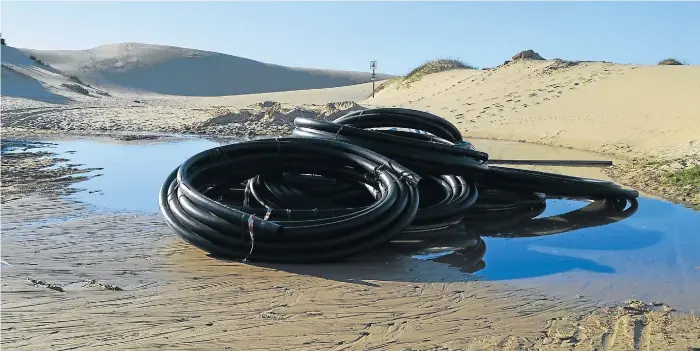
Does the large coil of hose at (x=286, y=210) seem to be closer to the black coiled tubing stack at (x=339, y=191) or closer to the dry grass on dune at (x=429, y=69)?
the black coiled tubing stack at (x=339, y=191)

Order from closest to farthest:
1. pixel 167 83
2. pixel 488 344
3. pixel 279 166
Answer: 1. pixel 488 344
2. pixel 279 166
3. pixel 167 83

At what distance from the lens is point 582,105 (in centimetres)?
1798

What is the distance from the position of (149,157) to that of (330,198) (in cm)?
577

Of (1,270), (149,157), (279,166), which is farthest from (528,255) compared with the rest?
(149,157)

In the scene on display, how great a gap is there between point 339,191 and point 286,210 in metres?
1.34

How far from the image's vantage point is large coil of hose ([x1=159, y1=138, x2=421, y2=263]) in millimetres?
4902

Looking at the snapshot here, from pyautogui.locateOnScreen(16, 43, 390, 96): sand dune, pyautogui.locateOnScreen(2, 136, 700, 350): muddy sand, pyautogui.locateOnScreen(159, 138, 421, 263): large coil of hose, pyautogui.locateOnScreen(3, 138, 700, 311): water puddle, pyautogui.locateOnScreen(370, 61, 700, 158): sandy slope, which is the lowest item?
pyautogui.locateOnScreen(2, 136, 700, 350): muddy sand

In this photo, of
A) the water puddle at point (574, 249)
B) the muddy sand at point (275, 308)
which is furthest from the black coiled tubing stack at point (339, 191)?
the water puddle at point (574, 249)

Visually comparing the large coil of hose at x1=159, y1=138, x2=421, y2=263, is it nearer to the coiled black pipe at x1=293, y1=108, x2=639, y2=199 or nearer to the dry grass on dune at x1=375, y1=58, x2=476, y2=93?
the coiled black pipe at x1=293, y1=108, x2=639, y2=199

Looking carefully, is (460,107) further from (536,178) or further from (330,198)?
(330,198)

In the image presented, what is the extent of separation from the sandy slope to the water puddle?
5.38m

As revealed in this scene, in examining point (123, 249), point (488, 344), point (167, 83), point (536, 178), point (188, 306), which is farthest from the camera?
point (167, 83)

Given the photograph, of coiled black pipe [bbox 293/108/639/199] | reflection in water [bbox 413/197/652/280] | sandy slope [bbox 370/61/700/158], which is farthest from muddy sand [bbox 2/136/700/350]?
sandy slope [bbox 370/61/700/158]

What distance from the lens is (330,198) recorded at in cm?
660
